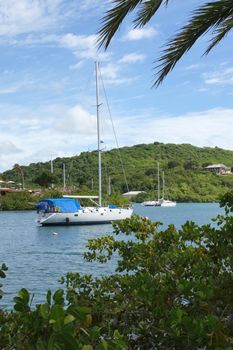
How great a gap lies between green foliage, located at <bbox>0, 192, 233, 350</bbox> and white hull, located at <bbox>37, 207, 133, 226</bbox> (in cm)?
3807

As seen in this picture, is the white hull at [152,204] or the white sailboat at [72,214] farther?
the white hull at [152,204]

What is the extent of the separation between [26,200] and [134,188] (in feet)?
163

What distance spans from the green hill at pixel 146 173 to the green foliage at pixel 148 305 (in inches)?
3696

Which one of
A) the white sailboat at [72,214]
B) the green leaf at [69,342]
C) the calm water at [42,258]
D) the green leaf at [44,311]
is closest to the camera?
the green leaf at [69,342]

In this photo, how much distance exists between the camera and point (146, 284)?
330 cm

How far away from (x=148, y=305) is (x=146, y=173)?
129704 mm

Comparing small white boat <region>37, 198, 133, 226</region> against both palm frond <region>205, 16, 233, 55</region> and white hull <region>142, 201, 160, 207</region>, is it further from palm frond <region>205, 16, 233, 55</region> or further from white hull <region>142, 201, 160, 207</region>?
white hull <region>142, 201, 160, 207</region>

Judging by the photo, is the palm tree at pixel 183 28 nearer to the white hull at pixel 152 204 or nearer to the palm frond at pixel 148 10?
the palm frond at pixel 148 10

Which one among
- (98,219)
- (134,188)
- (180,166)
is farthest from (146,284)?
(180,166)

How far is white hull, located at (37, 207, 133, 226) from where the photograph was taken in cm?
4344

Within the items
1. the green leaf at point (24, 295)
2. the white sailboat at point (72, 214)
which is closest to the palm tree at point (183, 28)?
the green leaf at point (24, 295)

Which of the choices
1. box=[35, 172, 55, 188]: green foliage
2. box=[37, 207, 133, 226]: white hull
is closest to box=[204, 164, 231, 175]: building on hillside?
box=[35, 172, 55, 188]: green foliage

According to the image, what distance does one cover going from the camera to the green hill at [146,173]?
117 m

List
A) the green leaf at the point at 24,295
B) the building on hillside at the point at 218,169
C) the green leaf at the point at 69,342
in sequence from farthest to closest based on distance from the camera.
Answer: the building on hillside at the point at 218,169, the green leaf at the point at 24,295, the green leaf at the point at 69,342
